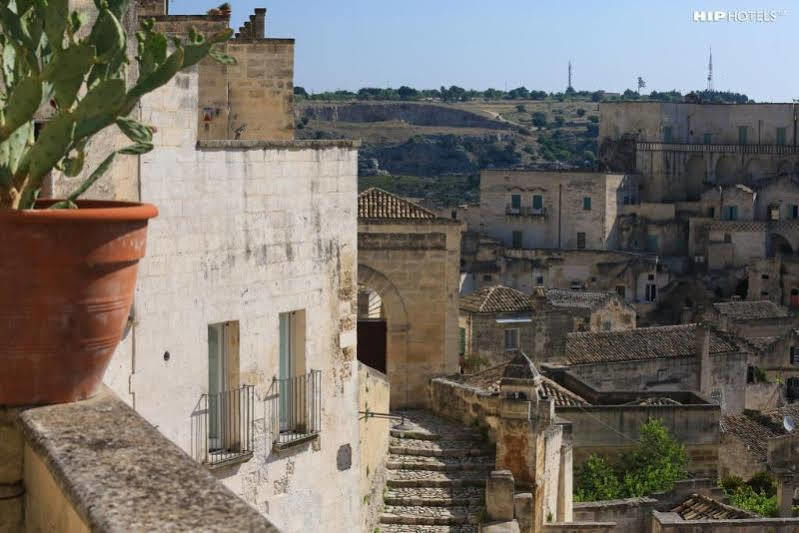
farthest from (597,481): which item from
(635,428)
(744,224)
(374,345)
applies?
→ (744,224)

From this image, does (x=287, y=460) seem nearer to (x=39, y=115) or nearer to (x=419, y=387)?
(x=39, y=115)

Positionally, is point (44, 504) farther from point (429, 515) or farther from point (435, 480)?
point (435, 480)

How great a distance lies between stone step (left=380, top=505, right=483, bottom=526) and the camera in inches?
595

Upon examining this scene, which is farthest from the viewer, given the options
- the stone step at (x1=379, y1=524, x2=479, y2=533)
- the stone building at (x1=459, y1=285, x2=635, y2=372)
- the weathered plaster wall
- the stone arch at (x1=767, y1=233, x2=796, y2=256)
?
the stone arch at (x1=767, y1=233, x2=796, y2=256)

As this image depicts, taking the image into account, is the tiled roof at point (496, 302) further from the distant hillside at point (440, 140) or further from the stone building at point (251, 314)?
the distant hillside at point (440, 140)

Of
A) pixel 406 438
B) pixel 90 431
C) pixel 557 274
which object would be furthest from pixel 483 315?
pixel 90 431

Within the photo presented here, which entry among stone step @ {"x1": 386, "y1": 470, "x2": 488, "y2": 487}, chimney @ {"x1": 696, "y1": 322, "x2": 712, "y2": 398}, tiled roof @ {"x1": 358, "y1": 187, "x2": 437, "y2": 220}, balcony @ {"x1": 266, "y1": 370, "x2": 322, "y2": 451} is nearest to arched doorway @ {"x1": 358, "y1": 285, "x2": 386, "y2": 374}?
tiled roof @ {"x1": 358, "y1": 187, "x2": 437, "y2": 220}

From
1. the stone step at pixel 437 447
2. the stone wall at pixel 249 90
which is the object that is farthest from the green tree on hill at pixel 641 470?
the stone wall at pixel 249 90

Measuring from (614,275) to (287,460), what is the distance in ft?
207

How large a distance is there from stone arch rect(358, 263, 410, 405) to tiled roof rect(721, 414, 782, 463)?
15628mm

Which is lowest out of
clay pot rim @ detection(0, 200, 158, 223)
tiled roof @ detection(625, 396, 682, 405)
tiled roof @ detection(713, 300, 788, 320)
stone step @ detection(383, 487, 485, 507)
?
tiled roof @ detection(713, 300, 788, 320)

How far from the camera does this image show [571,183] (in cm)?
7644

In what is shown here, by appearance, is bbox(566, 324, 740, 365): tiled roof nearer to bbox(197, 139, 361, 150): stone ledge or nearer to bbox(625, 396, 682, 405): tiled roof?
bbox(625, 396, 682, 405): tiled roof

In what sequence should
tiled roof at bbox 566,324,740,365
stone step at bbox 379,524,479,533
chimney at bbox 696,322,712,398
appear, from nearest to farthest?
1. stone step at bbox 379,524,479,533
2. tiled roof at bbox 566,324,740,365
3. chimney at bbox 696,322,712,398
